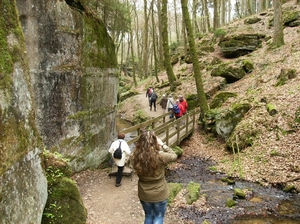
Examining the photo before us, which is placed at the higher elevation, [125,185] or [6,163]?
[6,163]

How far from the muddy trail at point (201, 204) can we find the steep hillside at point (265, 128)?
0.85 meters

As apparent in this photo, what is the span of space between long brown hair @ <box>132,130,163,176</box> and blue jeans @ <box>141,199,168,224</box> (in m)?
0.55

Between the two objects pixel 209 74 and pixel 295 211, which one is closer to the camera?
pixel 295 211

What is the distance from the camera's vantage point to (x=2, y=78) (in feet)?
9.50

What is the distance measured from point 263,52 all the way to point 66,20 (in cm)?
1659

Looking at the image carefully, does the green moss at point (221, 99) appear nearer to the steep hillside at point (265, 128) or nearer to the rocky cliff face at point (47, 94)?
the steep hillside at point (265, 128)

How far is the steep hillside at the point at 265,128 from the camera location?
935 centimetres

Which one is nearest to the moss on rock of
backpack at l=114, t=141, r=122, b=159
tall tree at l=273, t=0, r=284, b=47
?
backpack at l=114, t=141, r=122, b=159

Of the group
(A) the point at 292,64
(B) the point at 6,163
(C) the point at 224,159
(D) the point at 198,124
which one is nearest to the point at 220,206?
(C) the point at 224,159

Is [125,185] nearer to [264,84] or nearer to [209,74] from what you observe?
[264,84]

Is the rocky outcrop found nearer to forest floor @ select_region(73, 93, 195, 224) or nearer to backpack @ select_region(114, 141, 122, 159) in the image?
forest floor @ select_region(73, 93, 195, 224)

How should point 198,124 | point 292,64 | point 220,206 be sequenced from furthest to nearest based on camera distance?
point 198,124, point 292,64, point 220,206

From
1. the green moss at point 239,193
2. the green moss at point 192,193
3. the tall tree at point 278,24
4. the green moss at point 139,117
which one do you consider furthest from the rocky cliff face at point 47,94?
the tall tree at point 278,24

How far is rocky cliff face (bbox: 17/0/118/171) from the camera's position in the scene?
7453mm
